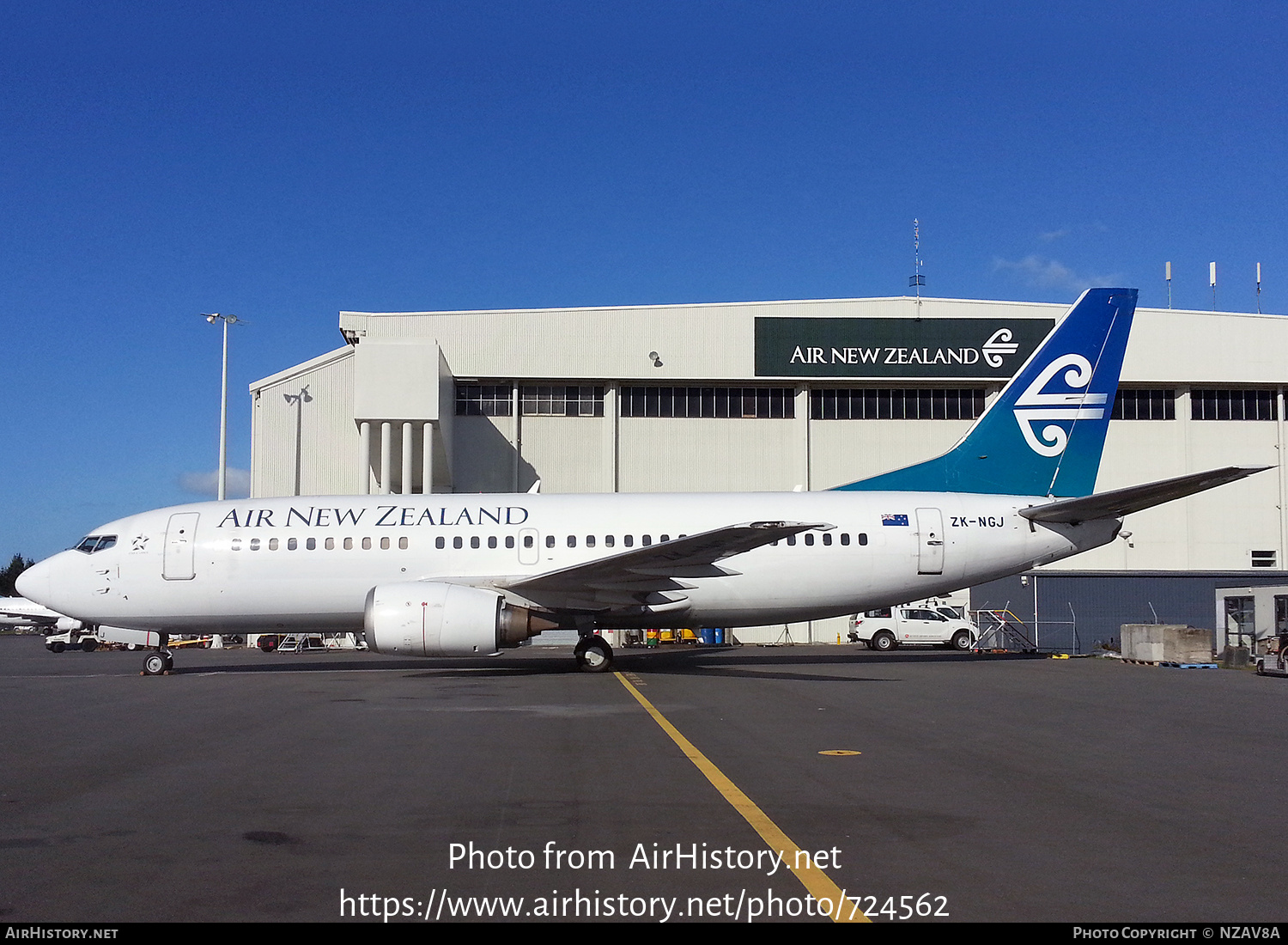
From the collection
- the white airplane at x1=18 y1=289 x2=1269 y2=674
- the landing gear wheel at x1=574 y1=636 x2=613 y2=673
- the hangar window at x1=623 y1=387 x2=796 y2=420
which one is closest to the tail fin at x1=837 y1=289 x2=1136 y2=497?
the white airplane at x1=18 y1=289 x2=1269 y2=674

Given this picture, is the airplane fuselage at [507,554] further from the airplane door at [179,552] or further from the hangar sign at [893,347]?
the hangar sign at [893,347]

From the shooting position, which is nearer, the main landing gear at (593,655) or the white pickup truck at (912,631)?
the main landing gear at (593,655)

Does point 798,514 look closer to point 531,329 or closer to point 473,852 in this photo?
point 473,852

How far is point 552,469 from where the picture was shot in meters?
41.1

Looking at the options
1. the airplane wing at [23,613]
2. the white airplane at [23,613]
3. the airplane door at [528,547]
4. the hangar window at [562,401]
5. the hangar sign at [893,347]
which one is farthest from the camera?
the airplane wing at [23,613]

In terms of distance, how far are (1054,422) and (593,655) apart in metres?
11.7

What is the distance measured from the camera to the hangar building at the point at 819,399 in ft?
133

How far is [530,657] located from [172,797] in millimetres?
19635

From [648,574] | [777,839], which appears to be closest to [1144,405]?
[648,574]

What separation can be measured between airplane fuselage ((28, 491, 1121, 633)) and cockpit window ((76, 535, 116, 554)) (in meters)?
0.12

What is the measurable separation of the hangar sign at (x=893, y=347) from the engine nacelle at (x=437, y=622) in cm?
2436

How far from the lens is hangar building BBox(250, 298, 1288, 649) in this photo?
Answer: 133 ft

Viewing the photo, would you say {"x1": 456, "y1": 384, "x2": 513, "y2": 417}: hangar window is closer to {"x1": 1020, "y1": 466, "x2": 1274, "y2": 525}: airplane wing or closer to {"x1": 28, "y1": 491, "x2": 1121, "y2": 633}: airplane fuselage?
{"x1": 28, "y1": 491, "x2": 1121, "y2": 633}: airplane fuselage

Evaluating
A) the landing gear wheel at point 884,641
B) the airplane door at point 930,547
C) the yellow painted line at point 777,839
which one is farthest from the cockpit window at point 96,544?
the landing gear wheel at point 884,641
